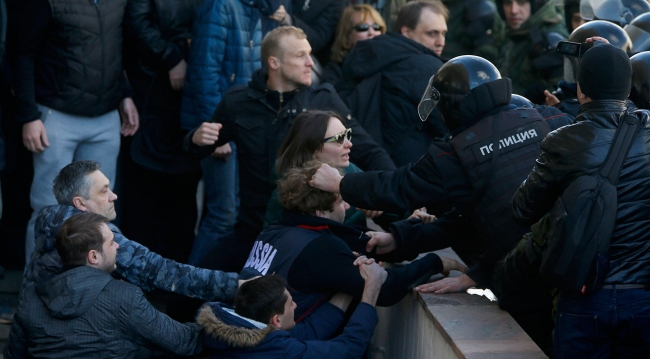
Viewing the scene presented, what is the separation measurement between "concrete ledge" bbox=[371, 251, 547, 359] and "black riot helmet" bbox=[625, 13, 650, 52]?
6.06ft

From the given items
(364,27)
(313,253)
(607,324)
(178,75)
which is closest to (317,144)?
(313,253)

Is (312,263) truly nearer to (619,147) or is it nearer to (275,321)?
(275,321)

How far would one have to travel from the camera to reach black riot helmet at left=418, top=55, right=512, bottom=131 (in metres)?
4.00

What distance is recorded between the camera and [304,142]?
4750 mm

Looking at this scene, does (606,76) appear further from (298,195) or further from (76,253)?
(76,253)

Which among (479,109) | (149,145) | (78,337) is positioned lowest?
(149,145)

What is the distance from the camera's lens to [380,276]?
4125mm

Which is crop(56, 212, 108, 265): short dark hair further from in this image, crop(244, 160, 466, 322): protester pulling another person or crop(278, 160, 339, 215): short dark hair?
crop(278, 160, 339, 215): short dark hair

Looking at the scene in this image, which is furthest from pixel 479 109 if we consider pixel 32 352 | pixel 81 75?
pixel 81 75

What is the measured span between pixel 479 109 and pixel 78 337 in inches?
72.5

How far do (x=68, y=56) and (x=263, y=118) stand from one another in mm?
1335

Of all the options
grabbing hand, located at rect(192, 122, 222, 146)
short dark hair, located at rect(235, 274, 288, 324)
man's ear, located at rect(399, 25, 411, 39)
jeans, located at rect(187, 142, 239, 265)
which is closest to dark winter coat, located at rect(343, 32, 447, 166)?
man's ear, located at rect(399, 25, 411, 39)

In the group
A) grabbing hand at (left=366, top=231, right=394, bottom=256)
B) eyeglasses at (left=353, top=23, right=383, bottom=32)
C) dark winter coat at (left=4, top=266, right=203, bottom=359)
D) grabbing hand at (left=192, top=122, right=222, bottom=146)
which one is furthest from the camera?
eyeglasses at (left=353, top=23, right=383, bottom=32)

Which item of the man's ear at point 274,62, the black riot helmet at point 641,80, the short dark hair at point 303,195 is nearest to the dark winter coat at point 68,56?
the man's ear at point 274,62
